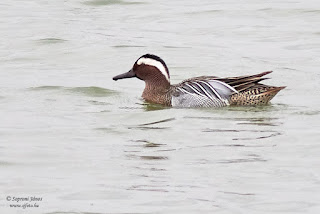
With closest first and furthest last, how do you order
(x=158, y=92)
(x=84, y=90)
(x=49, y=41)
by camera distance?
(x=158, y=92) < (x=84, y=90) < (x=49, y=41)

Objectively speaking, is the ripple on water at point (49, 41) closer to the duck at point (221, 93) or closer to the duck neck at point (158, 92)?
the duck neck at point (158, 92)

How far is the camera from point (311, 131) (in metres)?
12.8

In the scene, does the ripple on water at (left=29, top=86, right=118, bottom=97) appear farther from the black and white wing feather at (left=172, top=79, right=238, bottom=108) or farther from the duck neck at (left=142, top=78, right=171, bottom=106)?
the black and white wing feather at (left=172, top=79, right=238, bottom=108)

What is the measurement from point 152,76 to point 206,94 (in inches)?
40.7

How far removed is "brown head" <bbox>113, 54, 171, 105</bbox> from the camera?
14.9 meters

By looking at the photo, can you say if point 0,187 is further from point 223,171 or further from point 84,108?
point 84,108

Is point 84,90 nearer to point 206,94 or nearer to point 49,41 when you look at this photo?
point 206,94

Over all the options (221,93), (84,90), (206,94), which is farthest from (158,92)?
(84,90)

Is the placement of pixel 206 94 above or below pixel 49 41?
above

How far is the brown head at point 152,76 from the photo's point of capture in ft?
48.8

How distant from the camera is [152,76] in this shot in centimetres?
1501

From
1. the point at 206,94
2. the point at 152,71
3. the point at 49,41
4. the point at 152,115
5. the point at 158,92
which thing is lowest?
the point at 49,41

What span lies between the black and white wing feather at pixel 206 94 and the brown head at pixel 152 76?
454 mm

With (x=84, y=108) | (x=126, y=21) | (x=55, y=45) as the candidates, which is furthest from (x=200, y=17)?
(x=84, y=108)
